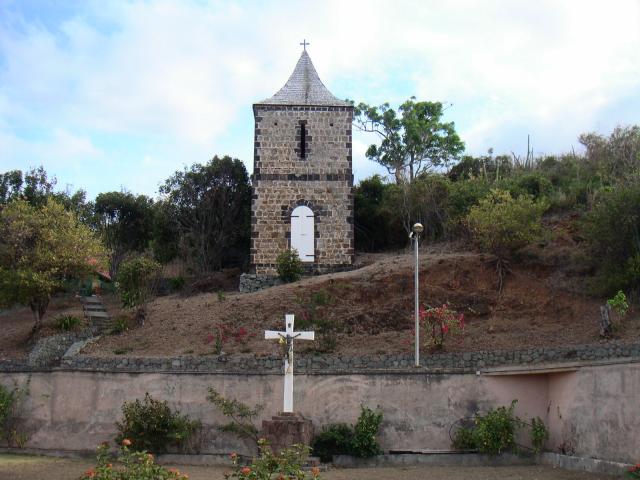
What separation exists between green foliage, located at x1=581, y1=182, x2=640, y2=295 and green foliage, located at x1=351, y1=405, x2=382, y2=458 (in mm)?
8844

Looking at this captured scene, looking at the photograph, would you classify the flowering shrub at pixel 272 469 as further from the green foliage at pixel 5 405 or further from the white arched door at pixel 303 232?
the white arched door at pixel 303 232

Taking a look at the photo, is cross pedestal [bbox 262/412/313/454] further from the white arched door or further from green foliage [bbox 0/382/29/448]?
the white arched door

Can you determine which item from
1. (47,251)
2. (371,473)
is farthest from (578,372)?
(47,251)

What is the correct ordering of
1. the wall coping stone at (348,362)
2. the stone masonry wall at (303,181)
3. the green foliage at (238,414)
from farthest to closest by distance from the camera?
the stone masonry wall at (303,181)
the wall coping stone at (348,362)
the green foliage at (238,414)

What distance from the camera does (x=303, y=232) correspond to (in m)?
29.3

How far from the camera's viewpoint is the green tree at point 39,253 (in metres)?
24.1

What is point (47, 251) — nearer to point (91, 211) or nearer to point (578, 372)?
point (91, 211)

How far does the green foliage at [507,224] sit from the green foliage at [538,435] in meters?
9.22

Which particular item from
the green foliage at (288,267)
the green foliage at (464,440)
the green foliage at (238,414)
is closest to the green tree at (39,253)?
the green foliage at (288,267)

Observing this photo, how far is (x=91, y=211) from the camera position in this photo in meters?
34.9

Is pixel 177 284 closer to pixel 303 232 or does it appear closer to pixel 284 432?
pixel 303 232

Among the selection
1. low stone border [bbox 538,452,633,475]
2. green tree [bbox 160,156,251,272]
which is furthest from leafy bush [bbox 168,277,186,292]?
low stone border [bbox 538,452,633,475]

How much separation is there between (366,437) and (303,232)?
13487 millimetres

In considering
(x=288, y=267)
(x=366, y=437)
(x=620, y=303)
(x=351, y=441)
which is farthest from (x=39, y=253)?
(x=620, y=303)
